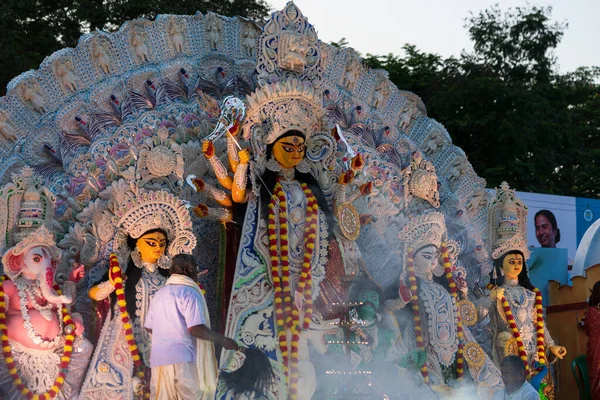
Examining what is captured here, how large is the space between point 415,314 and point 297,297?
141cm

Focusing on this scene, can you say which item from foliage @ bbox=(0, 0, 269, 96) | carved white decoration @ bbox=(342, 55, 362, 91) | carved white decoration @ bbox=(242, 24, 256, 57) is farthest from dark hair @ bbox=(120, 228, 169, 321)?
foliage @ bbox=(0, 0, 269, 96)

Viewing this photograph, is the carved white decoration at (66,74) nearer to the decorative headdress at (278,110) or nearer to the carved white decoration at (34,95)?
the carved white decoration at (34,95)

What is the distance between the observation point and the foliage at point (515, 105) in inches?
674

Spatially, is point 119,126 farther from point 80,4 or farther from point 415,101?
point 80,4

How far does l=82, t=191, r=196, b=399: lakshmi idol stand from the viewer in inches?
307

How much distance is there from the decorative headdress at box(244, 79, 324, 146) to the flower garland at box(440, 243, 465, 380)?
1938mm

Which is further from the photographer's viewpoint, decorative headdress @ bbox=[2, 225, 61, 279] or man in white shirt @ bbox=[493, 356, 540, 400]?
man in white shirt @ bbox=[493, 356, 540, 400]

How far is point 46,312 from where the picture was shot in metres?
7.61

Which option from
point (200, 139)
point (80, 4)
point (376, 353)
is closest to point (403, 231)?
point (376, 353)

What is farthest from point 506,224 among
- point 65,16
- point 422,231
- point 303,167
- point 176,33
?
point 65,16

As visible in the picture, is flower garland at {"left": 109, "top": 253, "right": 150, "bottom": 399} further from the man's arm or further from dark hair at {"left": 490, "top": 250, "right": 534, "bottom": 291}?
dark hair at {"left": 490, "top": 250, "right": 534, "bottom": 291}

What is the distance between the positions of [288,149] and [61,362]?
256 cm

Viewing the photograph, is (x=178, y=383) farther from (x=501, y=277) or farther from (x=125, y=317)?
(x=501, y=277)

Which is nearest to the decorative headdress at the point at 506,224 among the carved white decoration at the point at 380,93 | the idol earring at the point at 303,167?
the carved white decoration at the point at 380,93
